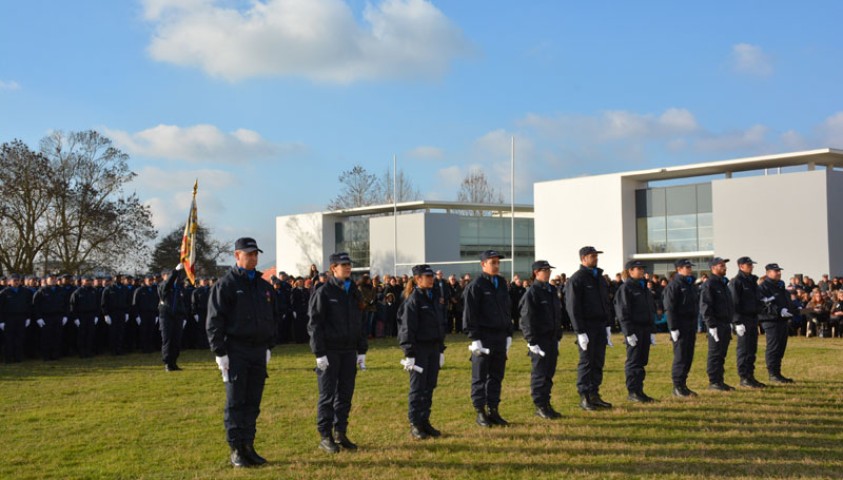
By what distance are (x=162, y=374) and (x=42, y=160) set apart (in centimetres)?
2542

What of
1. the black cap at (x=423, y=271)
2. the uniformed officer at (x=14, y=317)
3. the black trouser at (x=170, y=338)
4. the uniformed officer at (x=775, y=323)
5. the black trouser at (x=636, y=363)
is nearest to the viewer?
the black cap at (x=423, y=271)

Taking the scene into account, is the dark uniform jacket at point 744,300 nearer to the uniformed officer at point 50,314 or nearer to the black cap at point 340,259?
the black cap at point 340,259

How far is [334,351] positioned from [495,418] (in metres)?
2.42

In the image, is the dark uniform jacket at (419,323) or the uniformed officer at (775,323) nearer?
the dark uniform jacket at (419,323)

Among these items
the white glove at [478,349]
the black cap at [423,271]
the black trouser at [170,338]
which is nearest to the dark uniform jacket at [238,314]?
the black cap at [423,271]

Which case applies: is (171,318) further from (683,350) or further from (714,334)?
(714,334)

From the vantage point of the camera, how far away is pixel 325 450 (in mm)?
8766

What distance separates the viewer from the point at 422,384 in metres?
9.50

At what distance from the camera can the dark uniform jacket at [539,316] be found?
10.6 metres

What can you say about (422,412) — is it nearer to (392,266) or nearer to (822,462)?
(822,462)

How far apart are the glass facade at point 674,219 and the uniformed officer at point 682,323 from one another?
28.8 m

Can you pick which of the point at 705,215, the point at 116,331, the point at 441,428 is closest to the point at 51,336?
the point at 116,331

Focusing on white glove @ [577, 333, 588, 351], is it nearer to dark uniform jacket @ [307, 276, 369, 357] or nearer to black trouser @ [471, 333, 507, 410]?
black trouser @ [471, 333, 507, 410]

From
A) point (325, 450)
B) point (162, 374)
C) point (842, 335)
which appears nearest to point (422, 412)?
point (325, 450)
